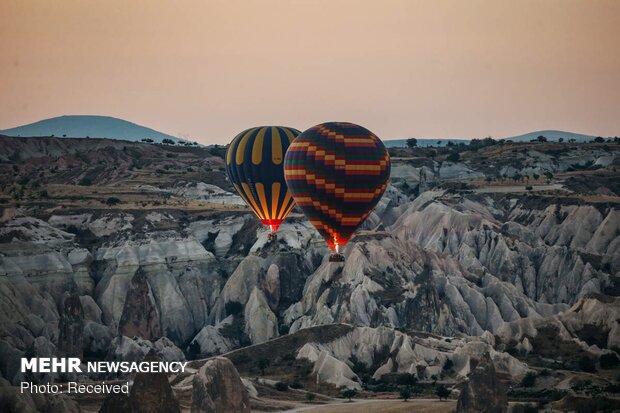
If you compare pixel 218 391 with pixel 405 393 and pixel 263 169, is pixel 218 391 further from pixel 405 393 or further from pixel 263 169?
pixel 263 169

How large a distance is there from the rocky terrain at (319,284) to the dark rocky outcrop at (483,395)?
31.3ft

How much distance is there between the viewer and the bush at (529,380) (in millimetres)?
85562

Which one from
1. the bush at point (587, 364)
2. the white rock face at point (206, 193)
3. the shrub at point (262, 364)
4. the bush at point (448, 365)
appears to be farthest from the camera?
the white rock face at point (206, 193)

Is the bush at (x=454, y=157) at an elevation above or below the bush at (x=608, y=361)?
above

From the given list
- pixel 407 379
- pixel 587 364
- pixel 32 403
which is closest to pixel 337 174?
pixel 407 379

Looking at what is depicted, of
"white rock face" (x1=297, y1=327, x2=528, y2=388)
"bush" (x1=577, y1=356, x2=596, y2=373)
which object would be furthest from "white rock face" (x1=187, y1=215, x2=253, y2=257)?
"bush" (x1=577, y1=356, x2=596, y2=373)

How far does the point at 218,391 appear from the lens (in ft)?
234

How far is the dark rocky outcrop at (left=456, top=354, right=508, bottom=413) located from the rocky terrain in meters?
9.53

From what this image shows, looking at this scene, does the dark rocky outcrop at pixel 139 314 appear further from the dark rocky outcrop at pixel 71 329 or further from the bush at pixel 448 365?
the bush at pixel 448 365

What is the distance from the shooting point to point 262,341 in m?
108

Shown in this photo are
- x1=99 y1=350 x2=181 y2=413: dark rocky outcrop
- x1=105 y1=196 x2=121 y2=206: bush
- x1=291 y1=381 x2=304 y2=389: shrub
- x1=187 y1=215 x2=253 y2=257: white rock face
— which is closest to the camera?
x1=99 y1=350 x2=181 y2=413: dark rocky outcrop

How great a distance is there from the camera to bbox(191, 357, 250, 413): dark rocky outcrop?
71125 mm

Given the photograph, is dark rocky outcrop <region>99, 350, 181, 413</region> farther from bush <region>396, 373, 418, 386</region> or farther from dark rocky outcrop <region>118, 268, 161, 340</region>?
dark rocky outcrop <region>118, 268, 161, 340</region>

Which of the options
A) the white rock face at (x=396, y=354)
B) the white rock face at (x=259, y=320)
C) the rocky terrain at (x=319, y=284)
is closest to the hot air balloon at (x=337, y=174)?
the white rock face at (x=396, y=354)
